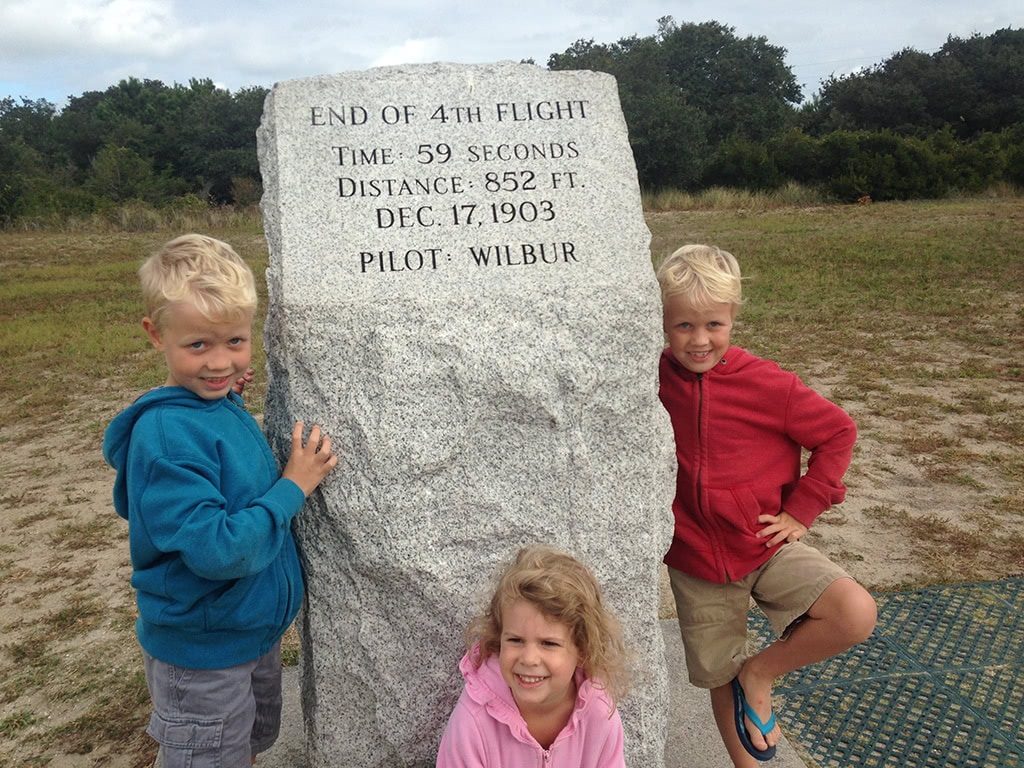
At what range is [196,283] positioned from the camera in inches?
78.0

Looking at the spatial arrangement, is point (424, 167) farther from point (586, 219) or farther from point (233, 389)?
point (233, 389)

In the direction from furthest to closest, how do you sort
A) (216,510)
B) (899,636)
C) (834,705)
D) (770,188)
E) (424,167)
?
(770,188)
(899,636)
(834,705)
(424,167)
(216,510)

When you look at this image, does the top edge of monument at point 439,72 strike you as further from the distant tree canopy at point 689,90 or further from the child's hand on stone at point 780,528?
the distant tree canopy at point 689,90

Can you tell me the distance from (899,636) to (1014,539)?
123cm

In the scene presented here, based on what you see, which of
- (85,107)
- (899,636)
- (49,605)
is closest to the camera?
(899,636)

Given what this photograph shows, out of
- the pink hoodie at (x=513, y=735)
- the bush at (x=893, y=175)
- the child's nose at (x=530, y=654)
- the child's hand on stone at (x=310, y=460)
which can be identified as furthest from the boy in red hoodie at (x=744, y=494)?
the bush at (x=893, y=175)

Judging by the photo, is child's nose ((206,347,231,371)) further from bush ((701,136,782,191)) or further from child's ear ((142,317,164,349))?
bush ((701,136,782,191))

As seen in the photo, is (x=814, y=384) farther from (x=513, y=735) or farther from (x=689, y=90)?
(x=689, y=90)

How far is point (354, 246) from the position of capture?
2.31m

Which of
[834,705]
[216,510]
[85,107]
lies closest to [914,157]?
[834,705]

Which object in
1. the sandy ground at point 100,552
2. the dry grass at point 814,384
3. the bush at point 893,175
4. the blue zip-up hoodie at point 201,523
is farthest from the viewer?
the bush at point 893,175

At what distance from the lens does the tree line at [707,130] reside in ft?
69.3

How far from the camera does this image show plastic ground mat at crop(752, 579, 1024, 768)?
280 centimetres

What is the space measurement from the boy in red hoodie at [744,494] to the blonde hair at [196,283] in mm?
1099
